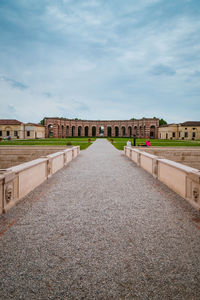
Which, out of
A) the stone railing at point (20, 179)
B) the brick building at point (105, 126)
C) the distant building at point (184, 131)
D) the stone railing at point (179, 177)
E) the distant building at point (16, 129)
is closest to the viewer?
the stone railing at point (20, 179)

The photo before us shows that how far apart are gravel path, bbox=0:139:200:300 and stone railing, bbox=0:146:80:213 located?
0.93 feet

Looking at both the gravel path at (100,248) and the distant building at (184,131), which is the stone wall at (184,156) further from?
the distant building at (184,131)

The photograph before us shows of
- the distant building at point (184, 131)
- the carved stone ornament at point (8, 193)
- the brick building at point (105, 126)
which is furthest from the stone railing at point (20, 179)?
the brick building at point (105, 126)

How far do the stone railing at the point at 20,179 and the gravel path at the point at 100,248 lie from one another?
285 millimetres

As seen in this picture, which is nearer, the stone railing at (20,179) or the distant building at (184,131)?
the stone railing at (20,179)

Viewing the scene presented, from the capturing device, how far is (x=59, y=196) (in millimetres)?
5910

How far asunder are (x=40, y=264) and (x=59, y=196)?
124 inches

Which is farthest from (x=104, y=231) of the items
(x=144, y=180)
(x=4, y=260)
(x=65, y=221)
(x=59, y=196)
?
(x=144, y=180)

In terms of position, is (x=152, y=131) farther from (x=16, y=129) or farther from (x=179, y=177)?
(x=179, y=177)

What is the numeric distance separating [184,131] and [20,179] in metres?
72.2

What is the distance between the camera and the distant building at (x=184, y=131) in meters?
67.5

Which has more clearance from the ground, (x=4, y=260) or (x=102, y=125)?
(x=102, y=125)

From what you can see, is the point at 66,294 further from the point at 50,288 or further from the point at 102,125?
the point at 102,125

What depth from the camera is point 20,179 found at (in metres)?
5.55
